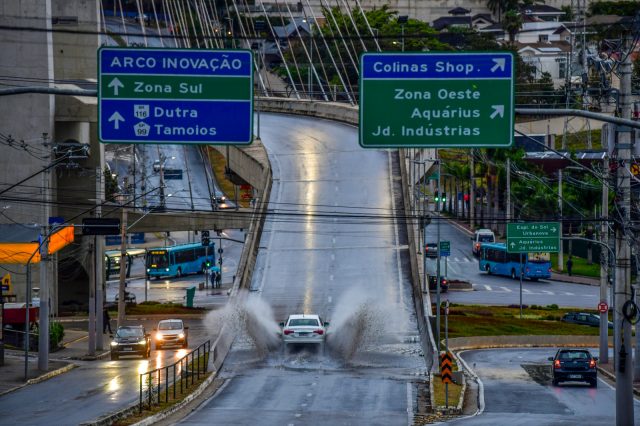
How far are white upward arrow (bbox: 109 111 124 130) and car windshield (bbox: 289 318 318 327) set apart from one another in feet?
94.0

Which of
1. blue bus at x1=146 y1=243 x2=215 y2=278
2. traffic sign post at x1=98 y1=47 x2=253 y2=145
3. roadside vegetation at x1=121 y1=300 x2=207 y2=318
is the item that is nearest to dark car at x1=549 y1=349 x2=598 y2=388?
traffic sign post at x1=98 y1=47 x2=253 y2=145

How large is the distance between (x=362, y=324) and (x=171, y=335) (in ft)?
28.3

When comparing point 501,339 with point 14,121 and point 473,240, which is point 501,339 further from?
point 473,240

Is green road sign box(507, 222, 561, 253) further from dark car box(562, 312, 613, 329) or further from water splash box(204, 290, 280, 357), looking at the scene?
water splash box(204, 290, 280, 357)

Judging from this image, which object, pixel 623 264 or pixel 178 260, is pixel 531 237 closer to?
pixel 623 264

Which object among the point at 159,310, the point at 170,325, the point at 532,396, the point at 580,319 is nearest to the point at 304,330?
the point at 170,325

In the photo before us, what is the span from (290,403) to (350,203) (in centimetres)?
3936

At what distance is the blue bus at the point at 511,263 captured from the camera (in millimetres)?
93375

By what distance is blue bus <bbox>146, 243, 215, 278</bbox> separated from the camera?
3986 inches

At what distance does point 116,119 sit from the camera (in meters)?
24.2

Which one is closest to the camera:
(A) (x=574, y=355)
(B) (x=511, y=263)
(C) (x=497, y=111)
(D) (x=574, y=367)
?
(C) (x=497, y=111)

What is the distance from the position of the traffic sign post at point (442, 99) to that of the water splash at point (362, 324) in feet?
92.6

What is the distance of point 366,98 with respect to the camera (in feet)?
78.7

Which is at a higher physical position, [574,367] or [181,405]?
[574,367]
